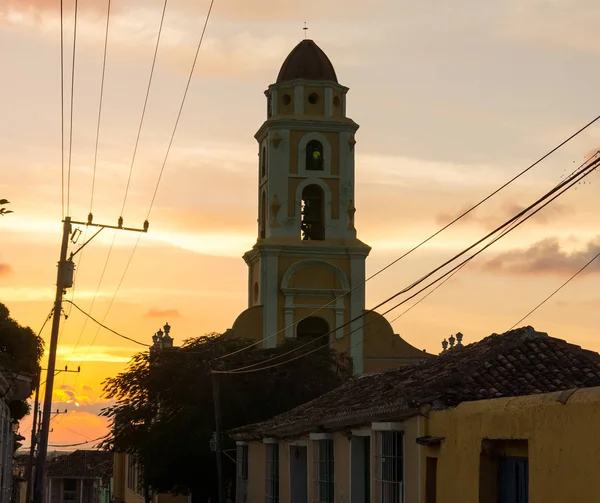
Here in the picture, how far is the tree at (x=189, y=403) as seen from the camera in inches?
1495

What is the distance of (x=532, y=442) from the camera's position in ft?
48.4

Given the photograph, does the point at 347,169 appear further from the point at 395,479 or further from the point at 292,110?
the point at 395,479

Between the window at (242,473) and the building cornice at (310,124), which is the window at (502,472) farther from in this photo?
the building cornice at (310,124)

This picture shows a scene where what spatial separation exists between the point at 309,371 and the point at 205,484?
4455 mm

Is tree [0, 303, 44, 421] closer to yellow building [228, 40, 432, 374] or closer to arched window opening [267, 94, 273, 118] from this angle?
yellow building [228, 40, 432, 374]

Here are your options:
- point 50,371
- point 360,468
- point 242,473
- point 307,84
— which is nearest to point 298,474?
point 360,468

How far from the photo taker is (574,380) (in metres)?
19.7

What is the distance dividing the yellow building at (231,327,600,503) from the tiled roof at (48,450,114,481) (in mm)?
72208

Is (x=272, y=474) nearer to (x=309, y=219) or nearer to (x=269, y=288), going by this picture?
(x=269, y=288)

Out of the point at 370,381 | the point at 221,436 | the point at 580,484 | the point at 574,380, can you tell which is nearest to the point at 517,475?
the point at 580,484

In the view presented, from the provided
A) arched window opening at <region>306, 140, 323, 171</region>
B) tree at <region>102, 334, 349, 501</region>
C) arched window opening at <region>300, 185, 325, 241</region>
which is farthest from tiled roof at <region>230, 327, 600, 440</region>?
arched window opening at <region>306, 140, 323, 171</region>

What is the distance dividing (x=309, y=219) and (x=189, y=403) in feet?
52.0

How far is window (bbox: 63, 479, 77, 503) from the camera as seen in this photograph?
329 feet

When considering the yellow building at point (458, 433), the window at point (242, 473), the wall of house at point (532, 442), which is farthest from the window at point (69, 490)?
the wall of house at point (532, 442)
